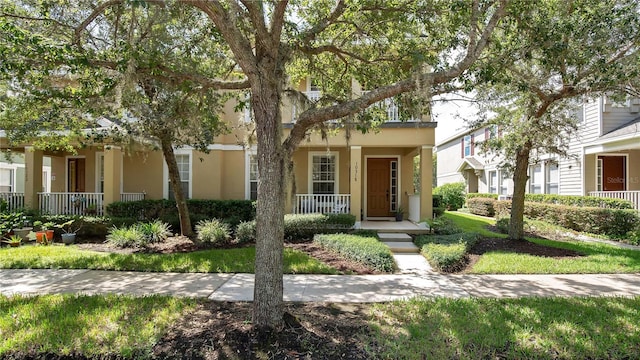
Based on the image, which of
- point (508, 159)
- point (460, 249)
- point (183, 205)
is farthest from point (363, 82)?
point (183, 205)

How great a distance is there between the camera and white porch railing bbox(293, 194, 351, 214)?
39.7 ft

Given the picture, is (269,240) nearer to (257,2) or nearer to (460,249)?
(257,2)

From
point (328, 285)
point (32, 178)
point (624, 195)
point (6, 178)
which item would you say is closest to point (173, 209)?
point (32, 178)

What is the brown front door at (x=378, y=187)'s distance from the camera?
47.1ft

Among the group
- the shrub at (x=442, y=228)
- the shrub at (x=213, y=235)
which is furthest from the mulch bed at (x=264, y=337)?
the shrub at (x=442, y=228)

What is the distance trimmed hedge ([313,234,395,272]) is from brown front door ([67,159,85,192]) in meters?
12.6

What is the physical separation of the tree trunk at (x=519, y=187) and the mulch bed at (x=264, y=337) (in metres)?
6.91

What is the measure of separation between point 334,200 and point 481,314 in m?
7.87

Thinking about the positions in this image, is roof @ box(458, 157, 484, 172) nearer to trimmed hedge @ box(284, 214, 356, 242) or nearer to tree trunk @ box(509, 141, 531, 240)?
tree trunk @ box(509, 141, 531, 240)

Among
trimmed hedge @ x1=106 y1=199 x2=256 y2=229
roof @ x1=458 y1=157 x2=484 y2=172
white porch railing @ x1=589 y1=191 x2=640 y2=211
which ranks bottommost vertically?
trimmed hedge @ x1=106 y1=199 x2=256 y2=229

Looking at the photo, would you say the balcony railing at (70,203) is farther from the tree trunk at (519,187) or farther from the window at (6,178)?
the window at (6,178)

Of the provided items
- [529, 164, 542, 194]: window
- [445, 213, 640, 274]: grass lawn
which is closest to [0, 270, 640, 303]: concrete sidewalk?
[445, 213, 640, 274]: grass lawn

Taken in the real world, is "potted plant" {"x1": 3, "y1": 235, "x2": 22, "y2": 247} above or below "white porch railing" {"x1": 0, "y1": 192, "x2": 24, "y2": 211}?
below

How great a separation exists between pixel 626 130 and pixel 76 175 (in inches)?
885
